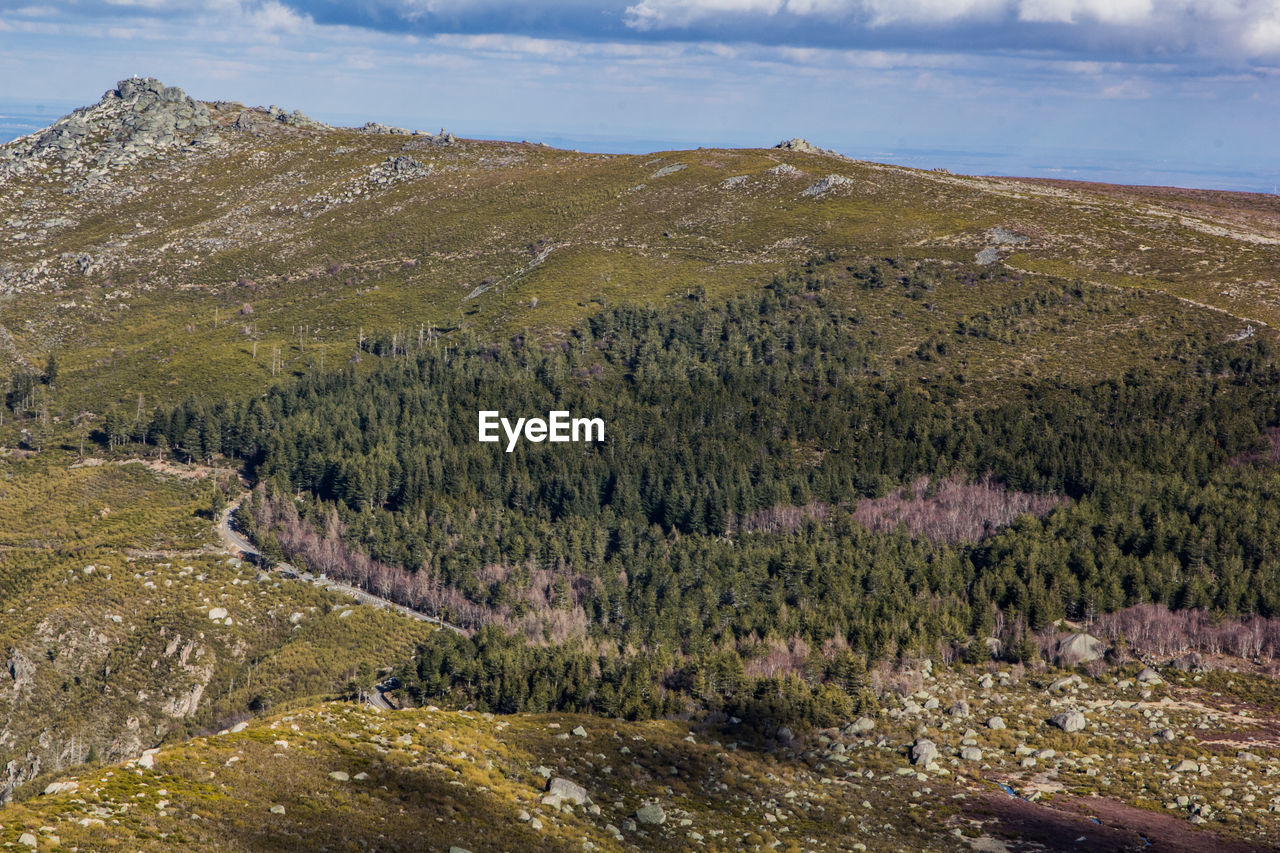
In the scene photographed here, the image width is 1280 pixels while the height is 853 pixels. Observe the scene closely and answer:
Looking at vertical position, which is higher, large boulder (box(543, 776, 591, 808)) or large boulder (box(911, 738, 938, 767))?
large boulder (box(543, 776, 591, 808))

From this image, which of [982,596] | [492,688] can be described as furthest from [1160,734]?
[492,688]

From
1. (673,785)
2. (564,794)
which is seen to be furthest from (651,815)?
(673,785)

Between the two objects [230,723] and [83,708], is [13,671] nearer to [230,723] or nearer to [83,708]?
[83,708]

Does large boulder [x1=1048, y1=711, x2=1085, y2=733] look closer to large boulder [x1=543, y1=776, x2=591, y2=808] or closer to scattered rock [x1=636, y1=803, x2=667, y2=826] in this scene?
scattered rock [x1=636, y1=803, x2=667, y2=826]

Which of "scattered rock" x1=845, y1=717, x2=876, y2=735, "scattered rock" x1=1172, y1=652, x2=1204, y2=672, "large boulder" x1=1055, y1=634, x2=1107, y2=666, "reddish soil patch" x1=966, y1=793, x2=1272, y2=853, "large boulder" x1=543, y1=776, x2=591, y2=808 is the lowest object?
"large boulder" x1=1055, y1=634, x2=1107, y2=666

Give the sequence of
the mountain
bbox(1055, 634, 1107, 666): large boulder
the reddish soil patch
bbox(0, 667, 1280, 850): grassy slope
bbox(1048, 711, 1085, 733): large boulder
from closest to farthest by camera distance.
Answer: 1. bbox(0, 667, 1280, 850): grassy slope
2. the reddish soil patch
3. the mountain
4. bbox(1048, 711, 1085, 733): large boulder
5. bbox(1055, 634, 1107, 666): large boulder

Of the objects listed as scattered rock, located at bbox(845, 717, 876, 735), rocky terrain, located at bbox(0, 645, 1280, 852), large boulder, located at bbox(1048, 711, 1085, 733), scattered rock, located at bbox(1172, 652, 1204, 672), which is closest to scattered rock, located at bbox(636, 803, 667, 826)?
rocky terrain, located at bbox(0, 645, 1280, 852)

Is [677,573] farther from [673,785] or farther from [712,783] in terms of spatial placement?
[673,785]
